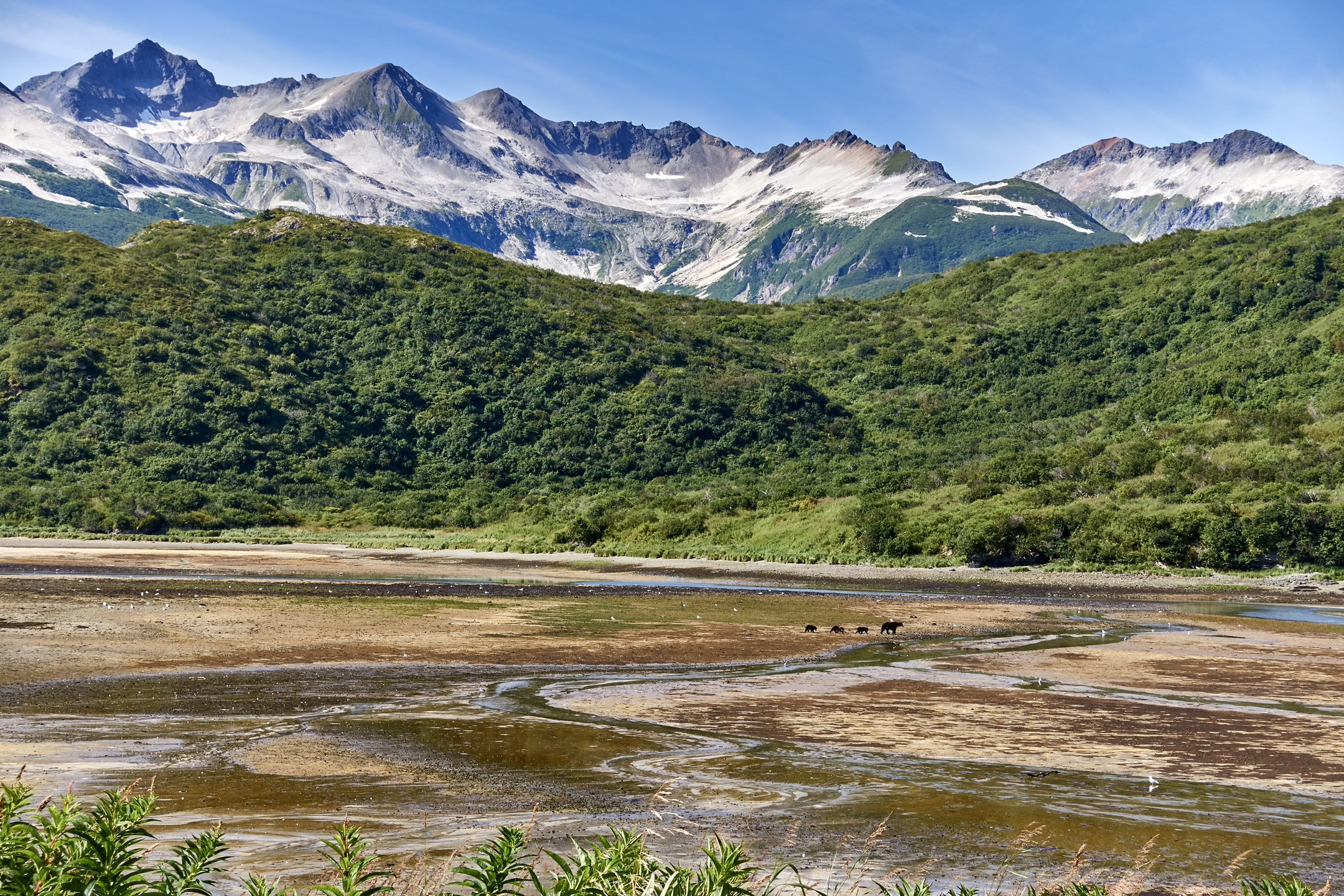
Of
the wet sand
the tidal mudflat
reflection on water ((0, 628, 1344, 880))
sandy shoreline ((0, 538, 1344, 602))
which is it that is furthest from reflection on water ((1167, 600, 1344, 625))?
reflection on water ((0, 628, 1344, 880))

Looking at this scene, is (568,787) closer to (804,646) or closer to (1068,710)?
(1068,710)

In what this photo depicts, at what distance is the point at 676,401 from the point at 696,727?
101 meters

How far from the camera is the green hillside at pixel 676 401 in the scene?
233 ft

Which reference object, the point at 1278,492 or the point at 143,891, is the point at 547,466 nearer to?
the point at 1278,492

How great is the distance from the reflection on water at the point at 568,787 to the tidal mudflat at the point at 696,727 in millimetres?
61

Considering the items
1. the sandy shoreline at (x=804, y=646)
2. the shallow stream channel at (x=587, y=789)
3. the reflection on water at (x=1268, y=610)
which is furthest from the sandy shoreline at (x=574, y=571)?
the shallow stream channel at (x=587, y=789)

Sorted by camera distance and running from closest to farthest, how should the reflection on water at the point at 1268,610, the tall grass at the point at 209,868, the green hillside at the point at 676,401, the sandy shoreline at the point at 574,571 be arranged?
the tall grass at the point at 209,868 → the reflection on water at the point at 1268,610 → the sandy shoreline at the point at 574,571 → the green hillside at the point at 676,401

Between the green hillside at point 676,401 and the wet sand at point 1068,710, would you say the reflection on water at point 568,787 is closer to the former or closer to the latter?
the wet sand at point 1068,710

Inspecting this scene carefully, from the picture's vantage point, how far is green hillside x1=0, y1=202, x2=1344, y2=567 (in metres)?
70.9

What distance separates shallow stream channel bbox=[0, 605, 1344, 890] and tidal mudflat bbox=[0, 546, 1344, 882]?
0.20 feet

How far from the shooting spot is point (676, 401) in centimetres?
11919

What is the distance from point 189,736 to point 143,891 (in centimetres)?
1154

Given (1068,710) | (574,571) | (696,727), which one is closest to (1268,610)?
(1068,710)

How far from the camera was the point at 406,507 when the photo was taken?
9088 cm
